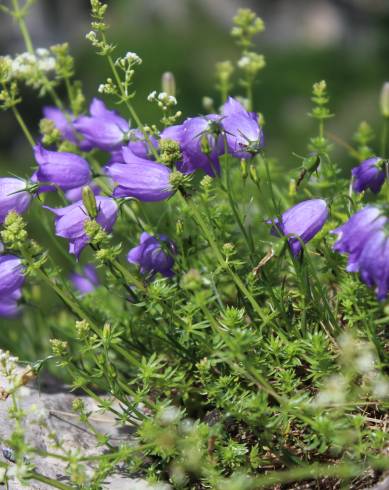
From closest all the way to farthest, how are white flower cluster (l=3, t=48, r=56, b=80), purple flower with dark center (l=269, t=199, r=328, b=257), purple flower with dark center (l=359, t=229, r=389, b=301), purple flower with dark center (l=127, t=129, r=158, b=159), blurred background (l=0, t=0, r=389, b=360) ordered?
1. purple flower with dark center (l=359, t=229, r=389, b=301)
2. purple flower with dark center (l=269, t=199, r=328, b=257)
3. purple flower with dark center (l=127, t=129, r=158, b=159)
4. white flower cluster (l=3, t=48, r=56, b=80)
5. blurred background (l=0, t=0, r=389, b=360)

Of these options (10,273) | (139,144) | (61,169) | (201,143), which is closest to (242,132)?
(201,143)

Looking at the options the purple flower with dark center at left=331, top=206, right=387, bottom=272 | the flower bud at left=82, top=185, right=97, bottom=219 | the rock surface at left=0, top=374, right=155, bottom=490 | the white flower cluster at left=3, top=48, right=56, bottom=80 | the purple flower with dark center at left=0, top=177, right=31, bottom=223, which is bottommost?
the rock surface at left=0, top=374, right=155, bottom=490

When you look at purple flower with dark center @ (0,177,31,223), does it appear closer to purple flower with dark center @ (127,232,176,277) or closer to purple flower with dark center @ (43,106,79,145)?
purple flower with dark center @ (127,232,176,277)

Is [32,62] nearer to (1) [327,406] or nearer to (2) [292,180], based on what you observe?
(2) [292,180]

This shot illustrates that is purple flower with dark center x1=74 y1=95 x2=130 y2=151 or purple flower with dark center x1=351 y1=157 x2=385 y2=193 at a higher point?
purple flower with dark center x1=74 y1=95 x2=130 y2=151

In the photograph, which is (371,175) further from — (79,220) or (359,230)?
(79,220)

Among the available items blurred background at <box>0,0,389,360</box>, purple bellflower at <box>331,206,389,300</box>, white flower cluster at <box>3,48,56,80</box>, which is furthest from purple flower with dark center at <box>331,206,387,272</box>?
blurred background at <box>0,0,389,360</box>
